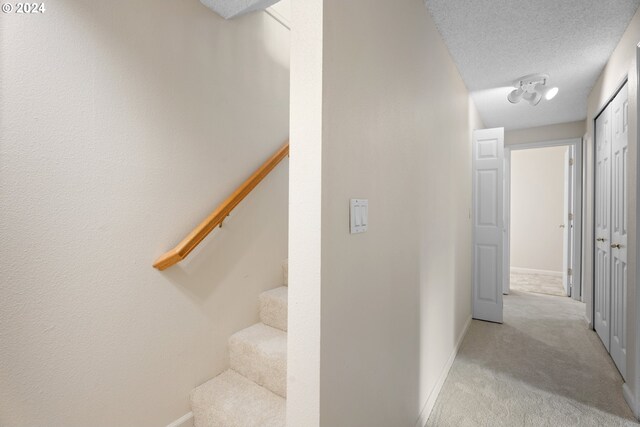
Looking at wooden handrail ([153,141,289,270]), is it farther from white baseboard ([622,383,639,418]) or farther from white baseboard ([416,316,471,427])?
white baseboard ([622,383,639,418])

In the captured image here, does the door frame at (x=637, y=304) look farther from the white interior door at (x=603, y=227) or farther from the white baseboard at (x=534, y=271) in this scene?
the white baseboard at (x=534, y=271)

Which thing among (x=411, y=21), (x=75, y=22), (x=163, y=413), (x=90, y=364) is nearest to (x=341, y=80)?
(x=411, y=21)

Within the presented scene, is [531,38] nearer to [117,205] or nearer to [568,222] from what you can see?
[117,205]

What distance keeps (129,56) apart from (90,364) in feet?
4.32

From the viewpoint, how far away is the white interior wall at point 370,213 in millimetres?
848

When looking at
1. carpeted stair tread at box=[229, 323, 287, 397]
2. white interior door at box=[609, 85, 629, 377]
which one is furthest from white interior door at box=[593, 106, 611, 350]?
carpeted stair tread at box=[229, 323, 287, 397]

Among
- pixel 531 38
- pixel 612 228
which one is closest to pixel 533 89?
pixel 531 38

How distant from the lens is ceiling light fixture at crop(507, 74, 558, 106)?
2.65m

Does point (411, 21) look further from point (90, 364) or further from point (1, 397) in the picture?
point (1, 397)

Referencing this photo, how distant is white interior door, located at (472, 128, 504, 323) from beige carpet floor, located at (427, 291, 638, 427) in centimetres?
24

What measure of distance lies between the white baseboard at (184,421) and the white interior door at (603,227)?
3270 millimetres

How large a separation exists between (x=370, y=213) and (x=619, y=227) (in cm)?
235

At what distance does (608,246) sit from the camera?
8.23 feet

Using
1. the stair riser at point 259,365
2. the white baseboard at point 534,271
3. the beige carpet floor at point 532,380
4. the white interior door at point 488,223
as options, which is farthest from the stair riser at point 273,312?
the white baseboard at point 534,271
